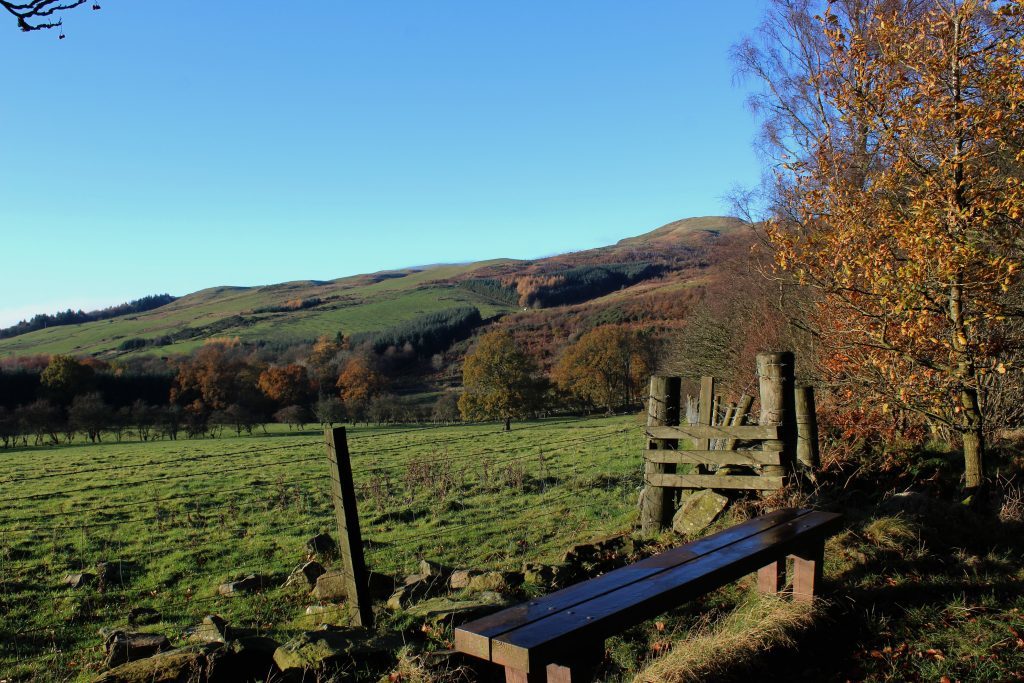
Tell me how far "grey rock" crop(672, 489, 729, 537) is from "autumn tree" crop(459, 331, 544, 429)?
44388 mm

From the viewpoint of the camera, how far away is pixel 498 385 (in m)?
53.7

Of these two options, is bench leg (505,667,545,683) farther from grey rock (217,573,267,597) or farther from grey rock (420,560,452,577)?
grey rock (217,573,267,597)

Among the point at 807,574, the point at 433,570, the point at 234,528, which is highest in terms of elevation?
the point at 807,574

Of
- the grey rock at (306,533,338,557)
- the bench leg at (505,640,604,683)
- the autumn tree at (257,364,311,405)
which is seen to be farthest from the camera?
the autumn tree at (257,364,311,405)

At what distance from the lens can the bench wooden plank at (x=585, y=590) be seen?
3.46 m

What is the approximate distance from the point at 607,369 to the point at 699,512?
59.4m

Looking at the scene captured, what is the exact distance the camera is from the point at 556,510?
1320 centimetres

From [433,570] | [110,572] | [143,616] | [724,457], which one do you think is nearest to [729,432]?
[724,457]

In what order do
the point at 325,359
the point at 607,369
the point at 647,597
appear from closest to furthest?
1. the point at 647,597
2. the point at 607,369
3. the point at 325,359

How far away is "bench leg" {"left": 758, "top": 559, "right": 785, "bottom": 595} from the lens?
5.22m

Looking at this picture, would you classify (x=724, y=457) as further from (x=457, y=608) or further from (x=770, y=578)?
(x=457, y=608)

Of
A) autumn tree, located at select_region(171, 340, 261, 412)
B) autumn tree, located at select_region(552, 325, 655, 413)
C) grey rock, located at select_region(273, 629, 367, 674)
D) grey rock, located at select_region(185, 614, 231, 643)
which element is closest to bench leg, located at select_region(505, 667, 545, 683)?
grey rock, located at select_region(273, 629, 367, 674)

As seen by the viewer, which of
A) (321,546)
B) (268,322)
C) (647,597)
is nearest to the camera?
(647,597)

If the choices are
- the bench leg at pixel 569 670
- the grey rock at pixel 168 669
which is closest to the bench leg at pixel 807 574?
the bench leg at pixel 569 670
